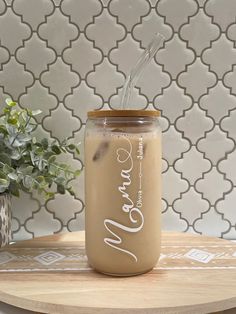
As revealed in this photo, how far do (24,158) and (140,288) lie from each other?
0.32m

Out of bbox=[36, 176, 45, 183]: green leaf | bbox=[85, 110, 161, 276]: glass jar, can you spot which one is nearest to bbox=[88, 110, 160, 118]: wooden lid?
bbox=[85, 110, 161, 276]: glass jar

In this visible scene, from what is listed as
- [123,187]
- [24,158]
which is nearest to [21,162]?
[24,158]

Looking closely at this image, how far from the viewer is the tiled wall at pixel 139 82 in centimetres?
77

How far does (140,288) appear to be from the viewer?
20.6 inches

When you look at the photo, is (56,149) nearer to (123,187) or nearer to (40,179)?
(40,179)

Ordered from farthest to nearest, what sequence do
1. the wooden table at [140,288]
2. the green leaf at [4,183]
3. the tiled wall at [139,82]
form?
the tiled wall at [139,82], the green leaf at [4,183], the wooden table at [140,288]

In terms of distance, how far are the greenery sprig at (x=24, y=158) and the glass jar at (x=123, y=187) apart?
15 centimetres

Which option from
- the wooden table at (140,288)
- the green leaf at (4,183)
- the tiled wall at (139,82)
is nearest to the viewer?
the wooden table at (140,288)

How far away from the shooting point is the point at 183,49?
2.55 feet

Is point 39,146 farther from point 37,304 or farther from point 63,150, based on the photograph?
point 37,304

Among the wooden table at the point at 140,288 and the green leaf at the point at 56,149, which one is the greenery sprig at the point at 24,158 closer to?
the green leaf at the point at 56,149

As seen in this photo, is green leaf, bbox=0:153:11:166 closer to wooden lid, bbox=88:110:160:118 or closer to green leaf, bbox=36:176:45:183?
green leaf, bbox=36:176:45:183

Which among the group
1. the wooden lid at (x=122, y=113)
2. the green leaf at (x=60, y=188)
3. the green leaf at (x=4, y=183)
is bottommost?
the green leaf at (x=60, y=188)

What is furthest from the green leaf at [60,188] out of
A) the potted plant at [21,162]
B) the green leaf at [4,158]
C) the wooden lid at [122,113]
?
the wooden lid at [122,113]
